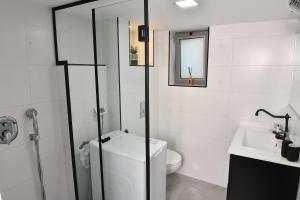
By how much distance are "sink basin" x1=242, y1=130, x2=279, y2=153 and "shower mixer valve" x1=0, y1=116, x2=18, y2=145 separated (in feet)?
6.86

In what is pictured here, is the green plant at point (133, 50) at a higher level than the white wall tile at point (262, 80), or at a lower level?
higher

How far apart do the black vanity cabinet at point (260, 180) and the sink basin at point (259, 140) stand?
0.43m

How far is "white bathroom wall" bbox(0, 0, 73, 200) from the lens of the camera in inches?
51.6

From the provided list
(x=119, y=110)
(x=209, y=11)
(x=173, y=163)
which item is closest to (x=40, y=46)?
(x=119, y=110)

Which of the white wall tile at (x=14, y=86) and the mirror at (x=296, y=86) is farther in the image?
the mirror at (x=296, y=86)

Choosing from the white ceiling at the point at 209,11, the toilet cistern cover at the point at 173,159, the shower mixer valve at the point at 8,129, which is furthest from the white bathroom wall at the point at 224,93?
the shower mixer valve at the point at 8,129

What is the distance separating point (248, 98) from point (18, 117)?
2.25 meters

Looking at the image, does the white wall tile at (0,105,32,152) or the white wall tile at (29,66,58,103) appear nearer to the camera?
the white wall tile at (0,105,32,152)

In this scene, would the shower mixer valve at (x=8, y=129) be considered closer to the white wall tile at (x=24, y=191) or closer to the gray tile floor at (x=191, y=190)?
the white wall tile at (x=24, y=191)

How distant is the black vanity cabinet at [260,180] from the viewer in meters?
1.49

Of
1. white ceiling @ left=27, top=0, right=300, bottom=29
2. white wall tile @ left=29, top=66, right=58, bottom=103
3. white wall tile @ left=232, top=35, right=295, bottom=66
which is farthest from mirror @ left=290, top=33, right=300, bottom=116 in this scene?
white wall tile @ left=29, top=66, right=58, bottom=103

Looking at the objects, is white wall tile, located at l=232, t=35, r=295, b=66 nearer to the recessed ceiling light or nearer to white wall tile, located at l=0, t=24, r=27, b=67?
the recessed ceiling light

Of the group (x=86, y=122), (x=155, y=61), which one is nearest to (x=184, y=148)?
(x=155, y=61)

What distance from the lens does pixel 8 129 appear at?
1338 mm
